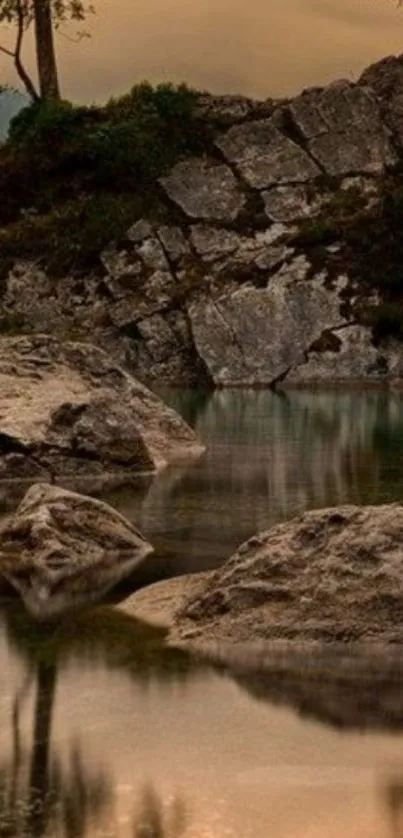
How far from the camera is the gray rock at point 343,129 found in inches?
2704

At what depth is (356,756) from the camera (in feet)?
29.7

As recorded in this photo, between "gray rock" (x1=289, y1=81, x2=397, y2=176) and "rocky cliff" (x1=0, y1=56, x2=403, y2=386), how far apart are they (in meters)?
0.06

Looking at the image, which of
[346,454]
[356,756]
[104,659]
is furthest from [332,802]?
[346,454]

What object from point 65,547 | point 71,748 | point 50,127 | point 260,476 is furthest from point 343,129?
point 71,748

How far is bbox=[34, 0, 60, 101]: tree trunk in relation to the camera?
73625mm

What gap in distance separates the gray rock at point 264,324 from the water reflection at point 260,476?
15.2 meters

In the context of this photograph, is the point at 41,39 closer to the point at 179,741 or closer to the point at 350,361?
the point at 350,361

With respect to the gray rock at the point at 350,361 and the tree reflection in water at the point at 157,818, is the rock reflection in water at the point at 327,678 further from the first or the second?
the gray rock at the point at 350,361

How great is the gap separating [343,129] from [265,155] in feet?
12.0

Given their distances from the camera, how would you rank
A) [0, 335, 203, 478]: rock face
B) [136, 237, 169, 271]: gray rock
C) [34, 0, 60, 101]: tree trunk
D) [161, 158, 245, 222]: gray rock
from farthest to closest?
[34, 0, 60, 101]: tree trunk < [161, 158, 245, 222]: gray rock < [136, 237, 169, 271]: gray rock < [0, 335, 203, 478]: rock face

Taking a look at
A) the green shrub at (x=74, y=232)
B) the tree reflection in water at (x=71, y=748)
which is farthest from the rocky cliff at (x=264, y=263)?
the tree reflection in water at (x=71, y=748)

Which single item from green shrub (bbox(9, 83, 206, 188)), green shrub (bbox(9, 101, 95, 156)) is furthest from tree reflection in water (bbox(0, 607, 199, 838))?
green shrub (bbox(9, 101, 95, 156))

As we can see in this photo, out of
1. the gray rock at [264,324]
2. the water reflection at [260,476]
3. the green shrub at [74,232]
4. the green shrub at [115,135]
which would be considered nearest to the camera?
the water reflection at [260,476]

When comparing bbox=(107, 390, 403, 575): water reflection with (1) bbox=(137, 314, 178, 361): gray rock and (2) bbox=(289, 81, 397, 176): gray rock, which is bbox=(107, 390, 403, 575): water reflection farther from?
(2) bbox=(289, 81, 397, 176): gray rock
